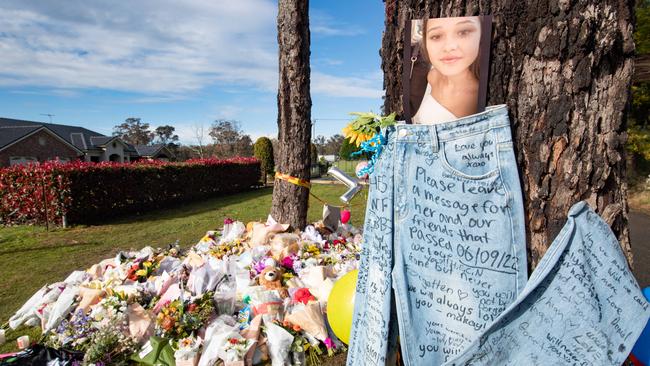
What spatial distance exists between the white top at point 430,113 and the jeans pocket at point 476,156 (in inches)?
4.1

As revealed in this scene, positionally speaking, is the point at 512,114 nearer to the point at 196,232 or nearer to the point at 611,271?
the point at 611,271

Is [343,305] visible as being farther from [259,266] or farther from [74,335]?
[74,335]

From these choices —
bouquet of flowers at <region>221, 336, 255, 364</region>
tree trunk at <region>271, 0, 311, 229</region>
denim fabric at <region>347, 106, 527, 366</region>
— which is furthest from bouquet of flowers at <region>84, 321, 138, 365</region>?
tree trunk at <region>271, 0, 311, 229</region>

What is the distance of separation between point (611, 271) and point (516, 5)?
1.01 metres

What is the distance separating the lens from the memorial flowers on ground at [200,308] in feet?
9.18

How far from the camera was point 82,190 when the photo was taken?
28.1 feet

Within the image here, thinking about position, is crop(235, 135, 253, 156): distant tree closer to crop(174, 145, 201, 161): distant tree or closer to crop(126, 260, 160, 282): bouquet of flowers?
crop(174, 145, 201, 161): distant tree

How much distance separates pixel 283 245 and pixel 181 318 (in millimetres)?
1480

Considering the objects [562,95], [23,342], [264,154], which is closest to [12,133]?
[264,154]

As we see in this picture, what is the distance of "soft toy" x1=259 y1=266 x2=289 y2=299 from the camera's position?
11.0 ft

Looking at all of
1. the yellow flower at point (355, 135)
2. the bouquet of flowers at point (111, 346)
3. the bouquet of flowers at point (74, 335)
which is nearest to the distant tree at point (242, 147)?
the bouquet of flowers at point (74, 335)

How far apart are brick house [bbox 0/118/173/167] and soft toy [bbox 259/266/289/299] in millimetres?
17318

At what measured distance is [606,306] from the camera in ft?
4.33

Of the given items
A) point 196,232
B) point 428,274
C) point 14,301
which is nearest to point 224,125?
point 196,232
